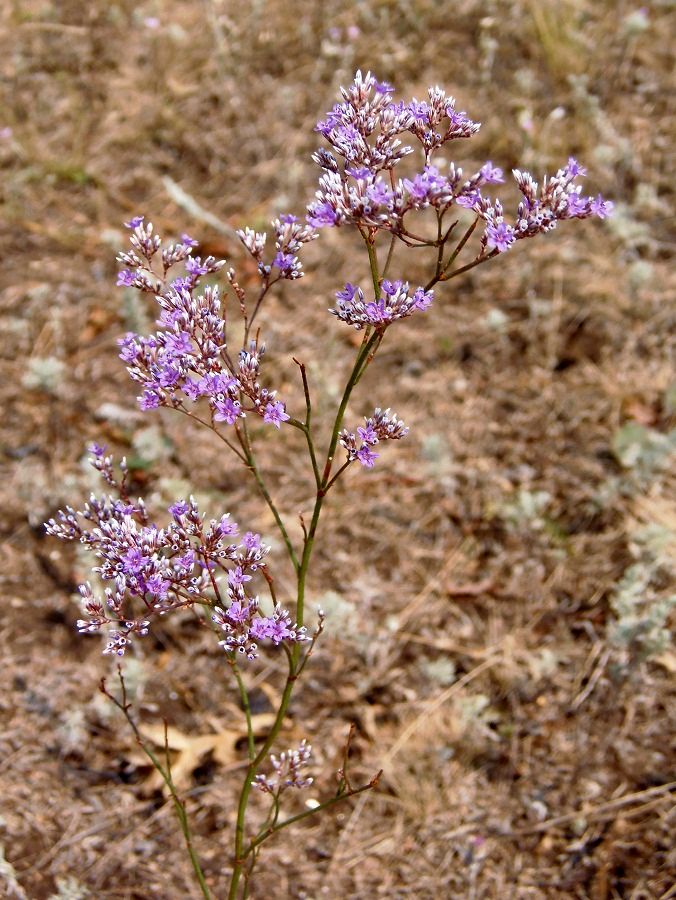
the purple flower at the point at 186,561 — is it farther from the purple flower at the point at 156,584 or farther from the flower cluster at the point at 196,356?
the flower cluster at the point at 196,356

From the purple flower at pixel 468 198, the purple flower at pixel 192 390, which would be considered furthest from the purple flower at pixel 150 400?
the purple flower at pixel 468 198

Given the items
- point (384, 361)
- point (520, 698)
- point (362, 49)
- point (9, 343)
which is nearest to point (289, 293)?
point (384, 361)

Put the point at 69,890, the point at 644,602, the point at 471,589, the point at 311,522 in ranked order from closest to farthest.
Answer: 1. the point at 311,522
2. the point at 69,890
3. the point at 644,602
4. the point at 471,589

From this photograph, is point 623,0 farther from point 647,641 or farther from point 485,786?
point 485,786

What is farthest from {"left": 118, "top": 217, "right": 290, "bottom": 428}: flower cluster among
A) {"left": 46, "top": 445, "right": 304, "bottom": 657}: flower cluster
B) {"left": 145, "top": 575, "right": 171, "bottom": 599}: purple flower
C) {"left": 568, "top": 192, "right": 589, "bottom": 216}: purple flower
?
{"left": 568, "top": 192, "right": 589, "bottom": 216}: purple flower

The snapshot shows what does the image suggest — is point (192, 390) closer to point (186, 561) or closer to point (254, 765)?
point (186, 561)

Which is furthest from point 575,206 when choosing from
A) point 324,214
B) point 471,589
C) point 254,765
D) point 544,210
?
point 471,589

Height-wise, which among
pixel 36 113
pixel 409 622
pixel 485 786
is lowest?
pixel 485 786
